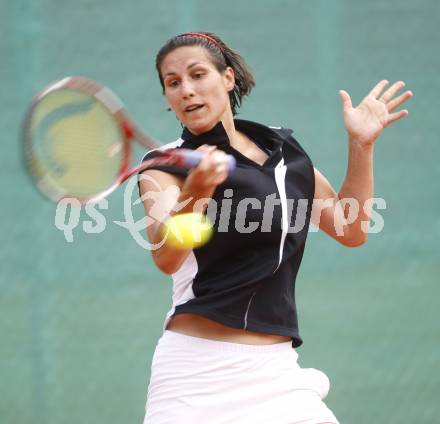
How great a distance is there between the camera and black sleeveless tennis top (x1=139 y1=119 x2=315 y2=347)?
A: 2.33 metres

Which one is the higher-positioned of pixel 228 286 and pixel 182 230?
pixel 182 230

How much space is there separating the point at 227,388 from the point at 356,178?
678 millimetres

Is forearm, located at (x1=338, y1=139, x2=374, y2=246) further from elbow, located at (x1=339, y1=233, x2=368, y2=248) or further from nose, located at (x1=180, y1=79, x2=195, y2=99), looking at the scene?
nose, located at (x1=180, y1=79, x2=195, y2=99)

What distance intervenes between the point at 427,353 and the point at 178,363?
2.04m

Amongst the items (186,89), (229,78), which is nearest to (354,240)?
(229,78)

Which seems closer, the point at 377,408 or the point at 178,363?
the point at 178,363

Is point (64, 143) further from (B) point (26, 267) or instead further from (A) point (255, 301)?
(B) point (26, 267)

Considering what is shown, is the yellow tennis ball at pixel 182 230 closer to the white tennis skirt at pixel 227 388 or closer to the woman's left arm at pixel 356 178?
the white tennis skirt at pixel 227 388

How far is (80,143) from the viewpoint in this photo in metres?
2.49

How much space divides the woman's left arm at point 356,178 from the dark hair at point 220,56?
0.91 ft

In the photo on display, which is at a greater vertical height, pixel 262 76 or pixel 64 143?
pixel 262 76

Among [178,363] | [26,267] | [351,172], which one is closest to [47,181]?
[178,363]

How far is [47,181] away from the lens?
2.32m

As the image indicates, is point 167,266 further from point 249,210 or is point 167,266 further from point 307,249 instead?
point 307,249
